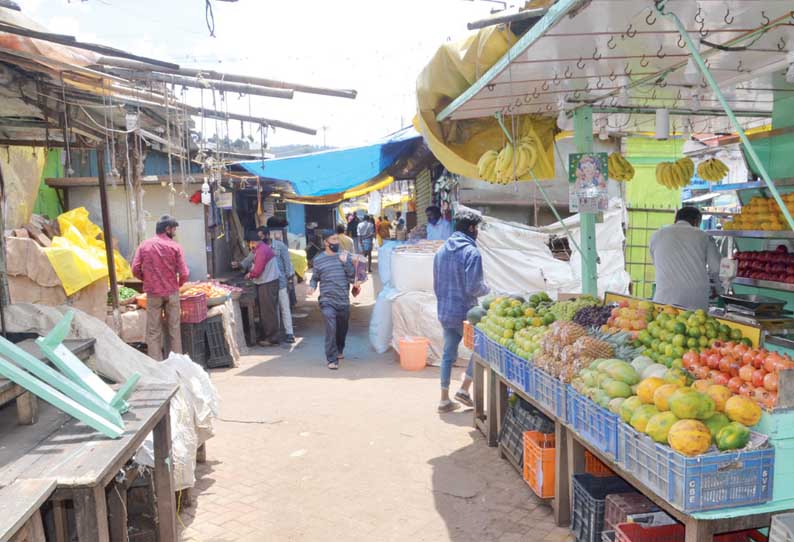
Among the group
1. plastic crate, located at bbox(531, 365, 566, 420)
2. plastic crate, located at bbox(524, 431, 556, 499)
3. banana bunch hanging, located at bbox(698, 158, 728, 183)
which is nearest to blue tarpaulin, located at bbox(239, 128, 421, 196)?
banana bunch hanging, located at bbox(698, 158, 728, 183)

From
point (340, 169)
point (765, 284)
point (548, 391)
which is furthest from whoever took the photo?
point (340, 169)

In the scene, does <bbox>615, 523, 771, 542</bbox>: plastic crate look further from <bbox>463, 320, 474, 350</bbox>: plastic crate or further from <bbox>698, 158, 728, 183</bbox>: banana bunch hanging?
<bbox>698, 158, 728, 183</bbox>: banana bunch hanging

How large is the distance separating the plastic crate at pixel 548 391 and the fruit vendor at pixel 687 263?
2.65m

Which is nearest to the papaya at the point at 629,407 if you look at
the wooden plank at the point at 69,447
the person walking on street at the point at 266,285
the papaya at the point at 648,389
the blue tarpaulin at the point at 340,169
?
the papaya at the point at 648,389

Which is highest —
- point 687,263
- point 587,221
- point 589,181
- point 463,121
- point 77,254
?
point 463,121

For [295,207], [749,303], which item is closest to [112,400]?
[749,303]

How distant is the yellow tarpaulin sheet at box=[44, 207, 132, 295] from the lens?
8.21 meters

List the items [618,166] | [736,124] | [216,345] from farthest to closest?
[216,345]
[618,166]
[736,124]

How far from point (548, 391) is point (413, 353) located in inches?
191

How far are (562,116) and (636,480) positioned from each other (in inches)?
155

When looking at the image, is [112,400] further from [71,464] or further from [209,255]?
[209,255]

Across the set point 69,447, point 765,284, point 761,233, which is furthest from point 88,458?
point 765,284

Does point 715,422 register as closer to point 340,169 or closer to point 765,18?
point 765,18

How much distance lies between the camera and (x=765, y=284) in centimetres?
746
